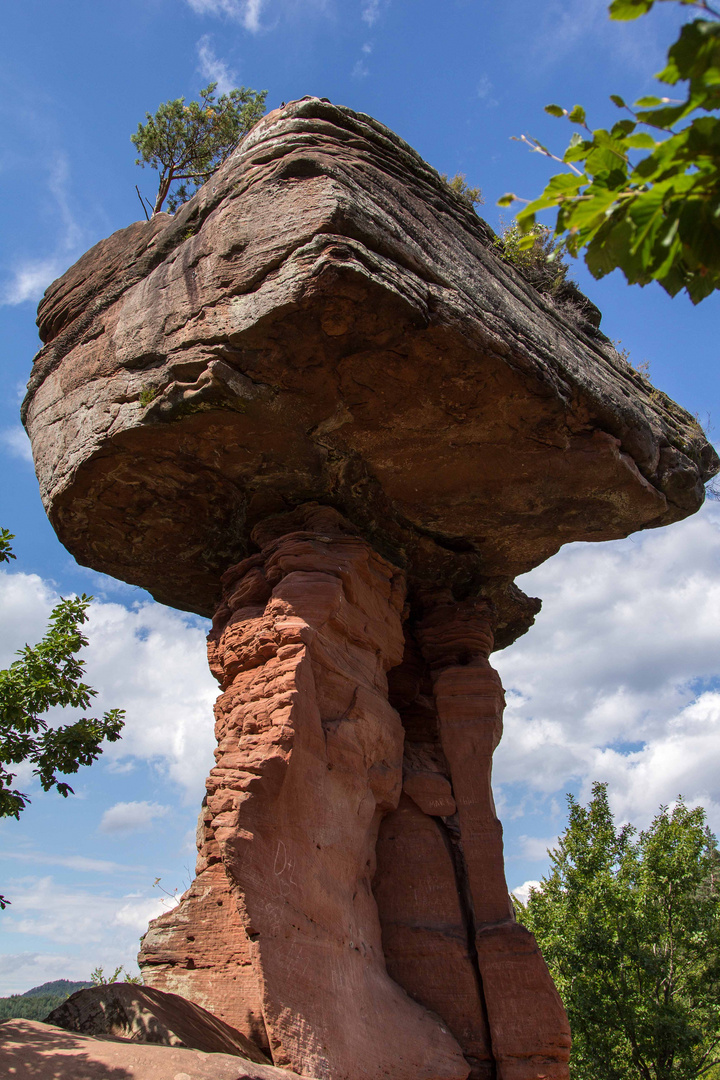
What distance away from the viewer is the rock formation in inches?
254

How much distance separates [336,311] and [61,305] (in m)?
4.48

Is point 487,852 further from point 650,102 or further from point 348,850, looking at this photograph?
point 650,102

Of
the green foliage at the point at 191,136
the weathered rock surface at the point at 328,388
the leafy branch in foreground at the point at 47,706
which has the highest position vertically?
the green foliage at the point at 191,136

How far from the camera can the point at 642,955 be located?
1299 cm

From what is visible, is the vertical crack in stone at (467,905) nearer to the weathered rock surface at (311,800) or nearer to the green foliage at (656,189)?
the weathered rock surface at (311,800)

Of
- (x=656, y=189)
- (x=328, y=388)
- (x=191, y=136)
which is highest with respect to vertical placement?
(x=191, y=136)

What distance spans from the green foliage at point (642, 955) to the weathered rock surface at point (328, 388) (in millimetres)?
7790

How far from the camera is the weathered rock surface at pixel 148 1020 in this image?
538cm

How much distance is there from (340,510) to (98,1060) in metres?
5.58

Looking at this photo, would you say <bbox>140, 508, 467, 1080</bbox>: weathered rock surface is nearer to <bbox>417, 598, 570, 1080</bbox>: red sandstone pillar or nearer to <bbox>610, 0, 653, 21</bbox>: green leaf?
<bbox>417, 598, 570, 1080</bbox>: red sandstone pillar

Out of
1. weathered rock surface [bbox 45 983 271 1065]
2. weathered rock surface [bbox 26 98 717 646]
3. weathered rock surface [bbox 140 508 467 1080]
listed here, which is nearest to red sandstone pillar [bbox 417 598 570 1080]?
weathered rock surface [bbox 140 508 467 1080]

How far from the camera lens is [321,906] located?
6.58 metres

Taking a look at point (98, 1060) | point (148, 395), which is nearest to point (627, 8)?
point (148, 395)

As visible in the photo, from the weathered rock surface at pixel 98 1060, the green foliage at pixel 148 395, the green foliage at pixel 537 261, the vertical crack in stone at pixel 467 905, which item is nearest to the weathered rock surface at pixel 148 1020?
the weathered rock surface at pixel 98 1060
